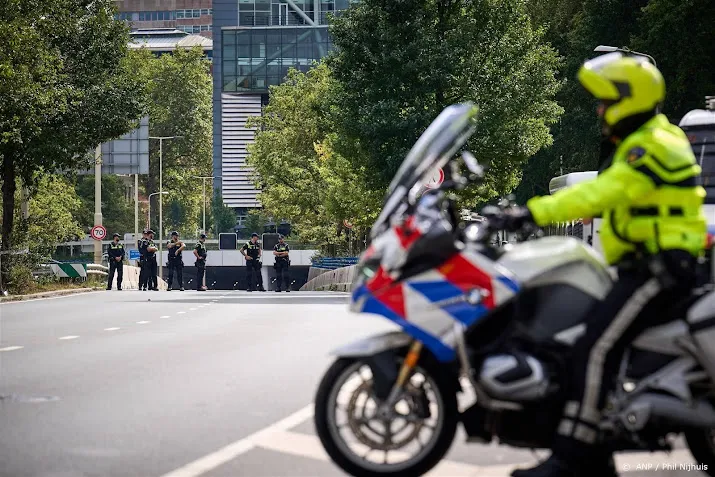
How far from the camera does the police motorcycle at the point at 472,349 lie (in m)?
6.10

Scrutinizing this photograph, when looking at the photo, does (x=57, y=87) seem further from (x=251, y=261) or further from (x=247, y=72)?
(x=247, y=72)

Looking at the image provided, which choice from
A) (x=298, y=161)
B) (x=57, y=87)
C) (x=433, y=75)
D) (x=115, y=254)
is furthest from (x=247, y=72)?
(x=57, y=87)

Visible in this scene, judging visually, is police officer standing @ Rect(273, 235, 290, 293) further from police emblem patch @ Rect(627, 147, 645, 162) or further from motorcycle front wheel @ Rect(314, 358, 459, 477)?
police emblem patch @ Rect(627, 147, 645, 162)

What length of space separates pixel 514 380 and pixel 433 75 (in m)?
37.7

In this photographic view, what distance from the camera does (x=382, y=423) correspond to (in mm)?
6379

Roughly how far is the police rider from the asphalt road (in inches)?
43.0

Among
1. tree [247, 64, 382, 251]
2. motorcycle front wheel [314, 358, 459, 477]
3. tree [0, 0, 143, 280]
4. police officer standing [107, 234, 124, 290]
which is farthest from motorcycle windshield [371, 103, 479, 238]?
tree [247, 64, 382, 251]

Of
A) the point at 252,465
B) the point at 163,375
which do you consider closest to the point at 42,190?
the point at 163,375

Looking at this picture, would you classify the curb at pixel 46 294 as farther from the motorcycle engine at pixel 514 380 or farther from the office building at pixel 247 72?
the office building at pixel 247 72

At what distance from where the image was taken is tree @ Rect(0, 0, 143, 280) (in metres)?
32.9

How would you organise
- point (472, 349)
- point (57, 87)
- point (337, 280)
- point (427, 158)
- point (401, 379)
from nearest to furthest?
1. point (472, 349)
2. point (401, 379)
3. point (427, 158)
4. point (57, 87)
5. point (337, 280)

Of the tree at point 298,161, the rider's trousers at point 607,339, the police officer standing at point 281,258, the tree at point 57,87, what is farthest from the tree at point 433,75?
the rider's trousers at point 607,339

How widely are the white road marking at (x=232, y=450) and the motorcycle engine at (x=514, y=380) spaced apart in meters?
1.72

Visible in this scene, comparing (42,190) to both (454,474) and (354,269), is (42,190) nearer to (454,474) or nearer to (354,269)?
(354,269)
